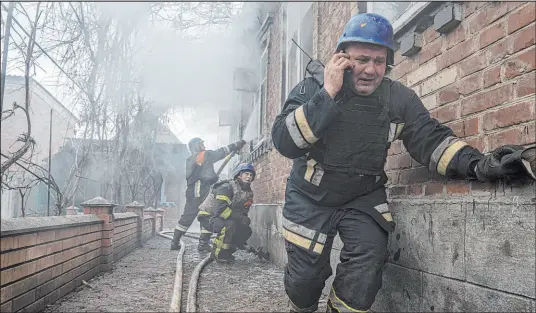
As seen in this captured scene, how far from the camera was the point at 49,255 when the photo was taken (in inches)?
131

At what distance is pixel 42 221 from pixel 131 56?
26.3 feet

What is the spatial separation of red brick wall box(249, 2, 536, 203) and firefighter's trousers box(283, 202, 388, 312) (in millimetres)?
535

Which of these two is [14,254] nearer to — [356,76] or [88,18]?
[356,76]

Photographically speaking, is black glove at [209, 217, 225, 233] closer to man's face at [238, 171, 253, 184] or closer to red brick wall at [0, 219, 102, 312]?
man's face at [238, 171, 253, 184]

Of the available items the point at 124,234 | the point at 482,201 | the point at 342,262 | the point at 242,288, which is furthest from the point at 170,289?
the point at 482,201

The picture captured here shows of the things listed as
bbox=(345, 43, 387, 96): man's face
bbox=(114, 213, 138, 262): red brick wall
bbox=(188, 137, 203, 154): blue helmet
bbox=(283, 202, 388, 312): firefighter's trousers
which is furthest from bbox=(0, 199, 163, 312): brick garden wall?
bbox=(188, 137, 203, 154): blue helmet

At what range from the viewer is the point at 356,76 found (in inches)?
90.0

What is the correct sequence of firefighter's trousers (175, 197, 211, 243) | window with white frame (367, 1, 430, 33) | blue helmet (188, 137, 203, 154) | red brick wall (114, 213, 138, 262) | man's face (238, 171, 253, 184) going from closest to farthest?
1. window with white frame (367, 1, 430, 33)
2. red brick wall (114, 213, 138, 262)
3. man's face (238, 171, 253, 184)
4. firefighter's trousers (175, 197, 211, 243)
5. blue helmet (188, 137, 203, 154)

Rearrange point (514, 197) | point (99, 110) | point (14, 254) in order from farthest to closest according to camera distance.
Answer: point (99, 110), point (14, 254), point (514, 197)

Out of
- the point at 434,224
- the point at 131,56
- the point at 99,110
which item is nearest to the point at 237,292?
the point at 434,224

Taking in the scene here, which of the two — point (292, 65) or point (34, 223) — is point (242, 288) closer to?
point (34, 223)

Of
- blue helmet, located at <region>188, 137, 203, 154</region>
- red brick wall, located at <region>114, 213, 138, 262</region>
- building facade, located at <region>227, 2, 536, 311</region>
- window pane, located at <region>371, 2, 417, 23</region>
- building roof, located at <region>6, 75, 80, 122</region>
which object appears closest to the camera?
building facade, located at <region>227, 2, 536, 311</region>

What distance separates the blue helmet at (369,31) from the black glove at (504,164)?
2.76 feet

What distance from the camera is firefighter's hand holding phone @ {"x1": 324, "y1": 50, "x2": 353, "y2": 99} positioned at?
214cm
